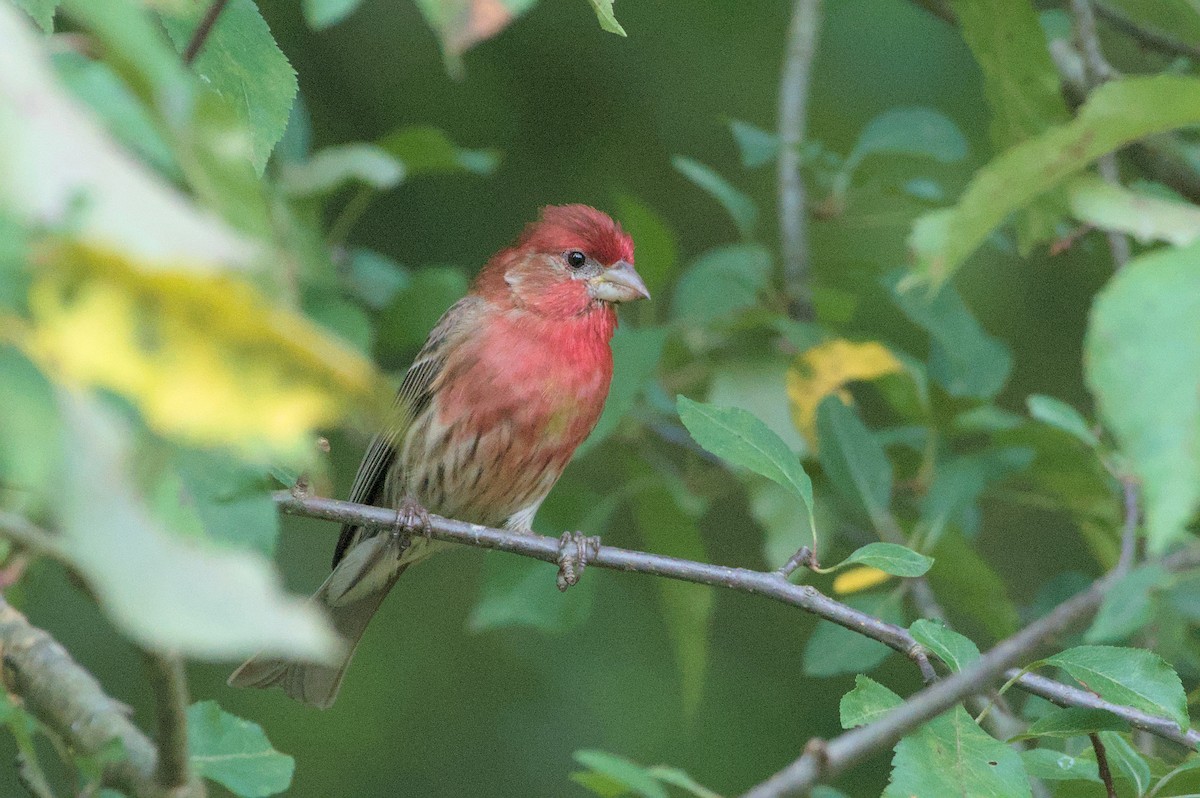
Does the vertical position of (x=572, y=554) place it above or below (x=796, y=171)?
below

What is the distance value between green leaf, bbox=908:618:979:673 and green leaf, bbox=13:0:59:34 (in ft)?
6.22

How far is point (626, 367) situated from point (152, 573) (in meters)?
4.05

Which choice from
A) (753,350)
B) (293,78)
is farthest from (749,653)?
(293,78)

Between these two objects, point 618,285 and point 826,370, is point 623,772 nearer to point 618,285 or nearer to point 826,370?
point 826,370

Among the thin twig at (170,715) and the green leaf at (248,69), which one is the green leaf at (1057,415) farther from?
the thin twig at (170,715)

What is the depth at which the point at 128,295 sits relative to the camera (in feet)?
3.61

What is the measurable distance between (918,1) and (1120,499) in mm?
2380

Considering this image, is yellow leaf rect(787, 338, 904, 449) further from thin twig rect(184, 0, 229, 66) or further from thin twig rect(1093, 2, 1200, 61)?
thin twig rect(184, 0, 229, 66)

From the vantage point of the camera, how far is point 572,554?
14.2ft

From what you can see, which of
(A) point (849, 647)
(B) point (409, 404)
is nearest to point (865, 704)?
(A) point (849, 647)

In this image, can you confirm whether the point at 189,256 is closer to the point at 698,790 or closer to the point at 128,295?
the point at 128,295

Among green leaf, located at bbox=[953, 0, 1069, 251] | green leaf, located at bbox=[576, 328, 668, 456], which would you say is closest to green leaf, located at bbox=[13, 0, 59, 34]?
green leaf, located at bbox=[953, 0, 1069, 251]

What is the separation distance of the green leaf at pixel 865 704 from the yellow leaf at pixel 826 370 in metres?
2.35

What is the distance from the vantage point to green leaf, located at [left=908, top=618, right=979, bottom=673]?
9.11 feet
